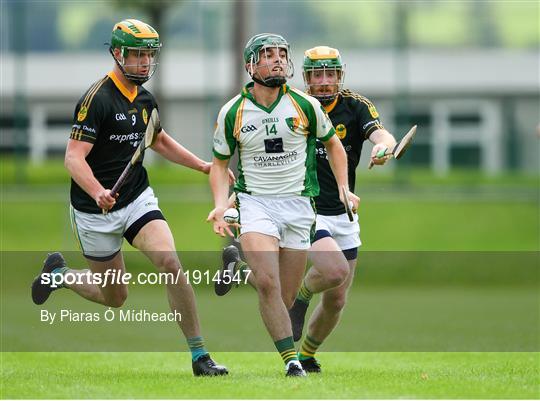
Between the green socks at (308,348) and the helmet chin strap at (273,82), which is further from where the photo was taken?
the green socks at (308,348)

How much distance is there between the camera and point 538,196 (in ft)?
Result: 85.0

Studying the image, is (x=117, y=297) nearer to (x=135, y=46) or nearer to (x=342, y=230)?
(x=342, y=230)

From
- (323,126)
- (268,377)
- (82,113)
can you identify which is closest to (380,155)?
(323,126)

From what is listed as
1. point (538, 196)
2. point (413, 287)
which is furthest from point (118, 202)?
point (538, 196)

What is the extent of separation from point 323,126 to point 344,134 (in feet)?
2.99

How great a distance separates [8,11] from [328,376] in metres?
19.2

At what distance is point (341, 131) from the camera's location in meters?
9.97

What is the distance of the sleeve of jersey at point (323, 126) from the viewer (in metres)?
9.06

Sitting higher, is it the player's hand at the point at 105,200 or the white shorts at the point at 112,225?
the player's hand at the point at 105,200

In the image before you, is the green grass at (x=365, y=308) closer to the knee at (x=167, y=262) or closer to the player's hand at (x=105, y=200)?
the knee at (x=167, y=262)

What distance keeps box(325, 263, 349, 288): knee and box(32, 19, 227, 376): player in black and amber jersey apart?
1.01 m

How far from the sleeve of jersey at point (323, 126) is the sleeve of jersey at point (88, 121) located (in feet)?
5.16

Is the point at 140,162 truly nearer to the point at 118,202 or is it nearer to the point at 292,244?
the point at 118,202

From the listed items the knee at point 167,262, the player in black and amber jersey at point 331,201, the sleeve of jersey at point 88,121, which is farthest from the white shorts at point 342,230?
the sleeve of jersey at point 88,121
